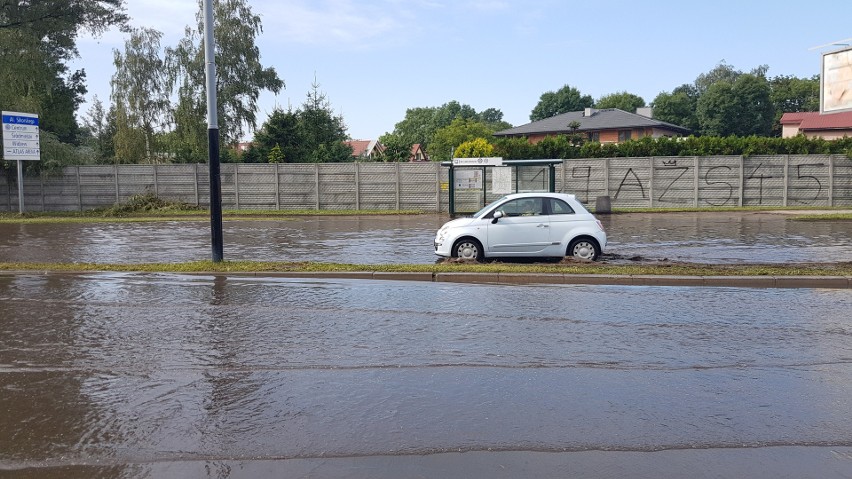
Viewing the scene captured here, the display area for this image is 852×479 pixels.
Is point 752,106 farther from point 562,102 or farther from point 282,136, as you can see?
point 282,136

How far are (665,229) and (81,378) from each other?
1905 cm

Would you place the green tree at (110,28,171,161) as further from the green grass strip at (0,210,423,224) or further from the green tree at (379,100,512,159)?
the green tree at (379,100,512,159)

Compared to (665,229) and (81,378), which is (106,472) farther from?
(665,229)

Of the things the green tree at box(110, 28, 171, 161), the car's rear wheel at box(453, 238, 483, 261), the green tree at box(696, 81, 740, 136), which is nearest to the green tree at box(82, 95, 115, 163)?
the green tree at box(110, 28, 171, 161)

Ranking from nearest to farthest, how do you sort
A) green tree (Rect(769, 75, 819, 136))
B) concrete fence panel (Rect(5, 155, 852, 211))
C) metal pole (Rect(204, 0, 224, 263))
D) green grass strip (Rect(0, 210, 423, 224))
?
metal pole (Rect(204, 0, 224, 263))
green grass strip (Rect(0, 210, 423, 224))
concrete fence panel (Rect(5, 155, 852, 211))
green tree (Rect(769, 75, 819, 136))

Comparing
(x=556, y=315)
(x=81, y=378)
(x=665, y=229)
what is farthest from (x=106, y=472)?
(x=665, y=229)

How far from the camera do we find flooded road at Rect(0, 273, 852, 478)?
14.9 ft

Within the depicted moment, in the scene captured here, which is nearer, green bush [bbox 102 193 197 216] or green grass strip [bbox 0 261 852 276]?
green grass strip [bbox 0 261 852 276]

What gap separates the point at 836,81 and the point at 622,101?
8635cm

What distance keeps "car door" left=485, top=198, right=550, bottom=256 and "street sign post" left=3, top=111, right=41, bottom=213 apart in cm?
2416

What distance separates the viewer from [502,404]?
18.2 feet

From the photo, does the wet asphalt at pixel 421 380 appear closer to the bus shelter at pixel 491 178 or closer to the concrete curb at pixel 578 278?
the concrete curb at pixel 578 278

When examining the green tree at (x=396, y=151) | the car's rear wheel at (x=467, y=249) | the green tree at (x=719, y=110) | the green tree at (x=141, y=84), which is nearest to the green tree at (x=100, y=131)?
the green tree at (x=141, y=84)

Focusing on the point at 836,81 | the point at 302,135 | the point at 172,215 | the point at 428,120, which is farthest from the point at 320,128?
the point at 428,120
